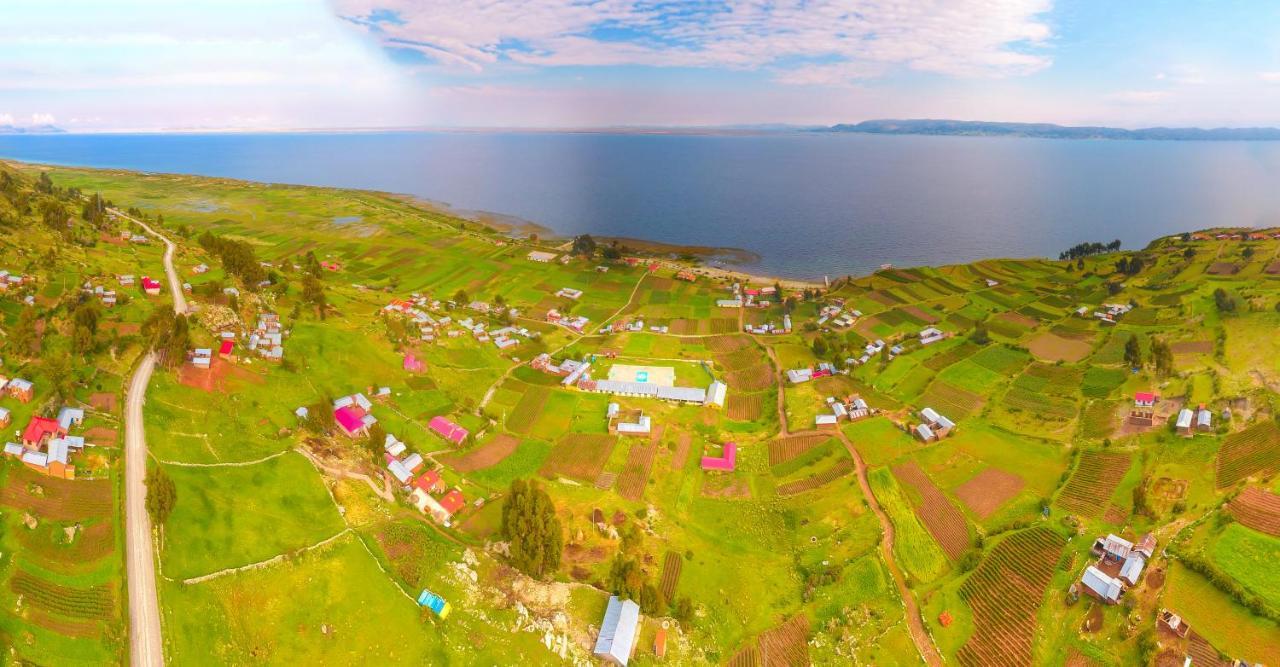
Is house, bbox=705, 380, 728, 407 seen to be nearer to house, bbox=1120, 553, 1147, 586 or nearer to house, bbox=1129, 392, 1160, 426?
house, bbox=1120, 553, 1147, 586

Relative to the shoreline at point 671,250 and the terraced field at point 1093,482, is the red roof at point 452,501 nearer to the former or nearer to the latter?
the terraced field at point 1093,482

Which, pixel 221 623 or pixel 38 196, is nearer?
pixel 221 623

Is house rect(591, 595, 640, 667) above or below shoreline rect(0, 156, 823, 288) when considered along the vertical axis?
below

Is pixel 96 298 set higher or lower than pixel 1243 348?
lower

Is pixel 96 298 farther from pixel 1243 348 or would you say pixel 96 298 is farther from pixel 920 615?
pixel 1243 348

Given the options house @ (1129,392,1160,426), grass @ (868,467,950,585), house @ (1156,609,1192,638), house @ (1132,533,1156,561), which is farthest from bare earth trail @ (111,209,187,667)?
house @ (1129,392,1160,426)

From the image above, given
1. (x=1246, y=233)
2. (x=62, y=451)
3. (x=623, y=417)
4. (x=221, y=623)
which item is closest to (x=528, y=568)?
(x=221, y=623)
